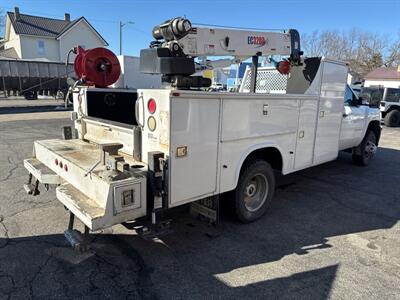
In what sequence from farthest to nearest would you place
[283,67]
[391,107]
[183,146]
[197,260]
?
[391,107] → [283,67] → [197,260] → [183,146]

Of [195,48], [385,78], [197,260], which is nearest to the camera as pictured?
[197,260]

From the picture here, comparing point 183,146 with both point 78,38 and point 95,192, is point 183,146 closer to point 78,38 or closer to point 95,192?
point 95,192

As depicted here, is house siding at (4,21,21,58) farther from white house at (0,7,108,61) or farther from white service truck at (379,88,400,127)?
white service truck at (379,88,400,127)

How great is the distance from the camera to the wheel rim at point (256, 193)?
4312 mm

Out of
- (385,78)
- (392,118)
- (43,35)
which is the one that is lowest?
(392,118)

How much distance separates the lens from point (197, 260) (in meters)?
3.35

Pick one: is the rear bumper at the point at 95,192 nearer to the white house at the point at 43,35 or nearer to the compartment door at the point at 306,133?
the compartment door at the point at 306,133

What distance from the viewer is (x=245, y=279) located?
3.05m

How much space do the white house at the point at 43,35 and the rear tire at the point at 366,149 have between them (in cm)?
3829

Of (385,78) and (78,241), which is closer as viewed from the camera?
(78,241)

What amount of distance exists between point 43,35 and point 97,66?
39.7 meters

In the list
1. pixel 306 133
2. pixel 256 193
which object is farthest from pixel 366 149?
pixel 256 193

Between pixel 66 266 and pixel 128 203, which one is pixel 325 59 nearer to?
pixel 128 203

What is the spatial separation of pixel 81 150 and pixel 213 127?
67.8 inches
